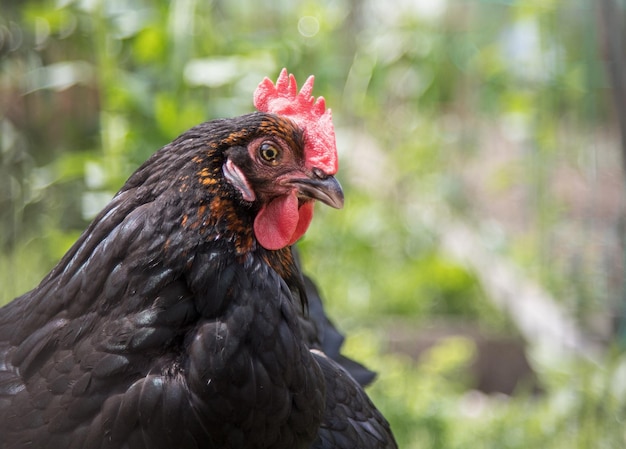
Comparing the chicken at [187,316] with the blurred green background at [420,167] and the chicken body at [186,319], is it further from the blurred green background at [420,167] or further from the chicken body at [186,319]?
the blurred green background at [420,167]

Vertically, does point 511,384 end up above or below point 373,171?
below

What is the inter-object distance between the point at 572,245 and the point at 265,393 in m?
3.61

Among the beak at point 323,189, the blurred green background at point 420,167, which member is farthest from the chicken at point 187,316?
the blurred green background at point 420,167

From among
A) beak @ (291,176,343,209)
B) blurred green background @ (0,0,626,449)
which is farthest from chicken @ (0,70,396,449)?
blurred green background @ (0,0,626,449)

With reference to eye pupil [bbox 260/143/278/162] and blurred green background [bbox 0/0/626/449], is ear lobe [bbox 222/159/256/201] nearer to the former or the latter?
eye pupil [bbox 260/143/278/162]

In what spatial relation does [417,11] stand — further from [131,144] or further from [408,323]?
[131,144]

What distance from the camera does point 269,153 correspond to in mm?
1868

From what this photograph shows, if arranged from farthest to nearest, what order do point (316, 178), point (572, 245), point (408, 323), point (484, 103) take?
point (484, 103) < point (408, 323) < point (572, 245) < point (316, 178)

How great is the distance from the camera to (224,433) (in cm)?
178

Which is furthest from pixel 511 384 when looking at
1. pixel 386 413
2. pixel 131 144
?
pixel 131 144

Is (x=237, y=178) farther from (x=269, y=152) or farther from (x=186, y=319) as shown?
(x=186, y=319)

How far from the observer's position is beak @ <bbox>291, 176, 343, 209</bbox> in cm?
188

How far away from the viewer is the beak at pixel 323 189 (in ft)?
6.16

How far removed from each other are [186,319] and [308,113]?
→ 0.62m
